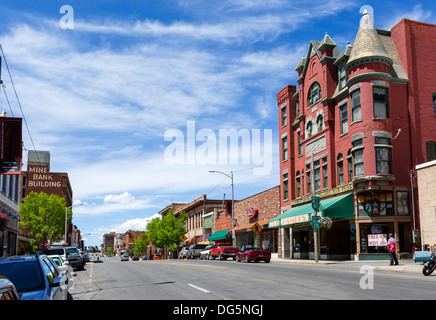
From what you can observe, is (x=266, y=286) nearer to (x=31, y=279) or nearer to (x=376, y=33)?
(x=31, y=279)

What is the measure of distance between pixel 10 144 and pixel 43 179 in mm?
97758

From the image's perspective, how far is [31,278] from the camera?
312 inches

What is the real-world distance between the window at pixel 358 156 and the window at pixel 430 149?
514 cm

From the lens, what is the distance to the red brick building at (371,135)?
3186 cm

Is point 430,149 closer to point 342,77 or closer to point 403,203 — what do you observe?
point 403,203

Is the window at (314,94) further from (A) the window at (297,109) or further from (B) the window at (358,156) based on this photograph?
(B) the window at (358,156)

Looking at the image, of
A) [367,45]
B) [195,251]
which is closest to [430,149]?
[367,45]

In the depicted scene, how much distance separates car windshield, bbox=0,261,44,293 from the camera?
7.76 metres

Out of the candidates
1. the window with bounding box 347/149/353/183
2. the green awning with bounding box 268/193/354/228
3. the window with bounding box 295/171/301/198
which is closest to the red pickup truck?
the window with bounding box 295/171/301/198

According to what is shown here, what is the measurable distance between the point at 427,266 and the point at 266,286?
25.8 ft

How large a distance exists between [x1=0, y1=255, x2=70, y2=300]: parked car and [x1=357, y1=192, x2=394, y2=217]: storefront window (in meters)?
27.1

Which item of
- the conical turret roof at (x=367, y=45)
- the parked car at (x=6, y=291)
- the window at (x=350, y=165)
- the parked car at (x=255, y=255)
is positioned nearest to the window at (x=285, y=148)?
the window at (x=350, y=165)

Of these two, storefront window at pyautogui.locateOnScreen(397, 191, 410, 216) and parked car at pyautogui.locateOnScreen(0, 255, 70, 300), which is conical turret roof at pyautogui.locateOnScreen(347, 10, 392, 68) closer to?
storefront window at pyautogui.locateOnScreen(397, 191, 410, 216)
